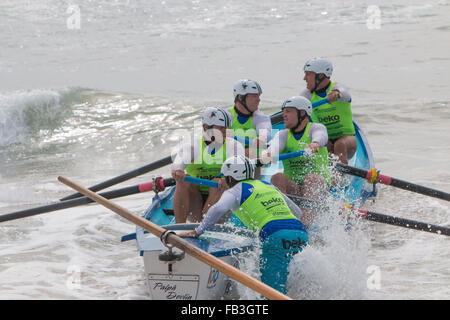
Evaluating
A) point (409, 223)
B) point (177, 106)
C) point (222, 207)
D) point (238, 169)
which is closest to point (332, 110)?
point (409, 223)

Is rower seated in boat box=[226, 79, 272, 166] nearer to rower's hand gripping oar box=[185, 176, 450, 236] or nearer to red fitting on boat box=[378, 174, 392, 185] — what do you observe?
rower's hand gripping oar box=[185, 176, 450, 236]

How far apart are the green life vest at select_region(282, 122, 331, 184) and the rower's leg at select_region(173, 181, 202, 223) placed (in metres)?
1.14

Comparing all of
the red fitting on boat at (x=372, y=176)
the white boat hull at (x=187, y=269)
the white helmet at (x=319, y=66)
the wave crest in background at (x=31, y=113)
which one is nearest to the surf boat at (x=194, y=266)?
the white boat hull at (x=187, y=269)

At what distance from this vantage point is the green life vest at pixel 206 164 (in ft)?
22.5

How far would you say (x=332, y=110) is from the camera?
8.80 metres

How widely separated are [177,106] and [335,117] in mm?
8560

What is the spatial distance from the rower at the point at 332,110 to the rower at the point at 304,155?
151 centimetres

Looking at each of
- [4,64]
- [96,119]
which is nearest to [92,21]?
[4,64]

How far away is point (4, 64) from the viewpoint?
2236 cm

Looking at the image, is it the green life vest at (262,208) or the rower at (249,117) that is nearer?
the green life vest at (262,208)

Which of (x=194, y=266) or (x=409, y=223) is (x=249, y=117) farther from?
(x=194, y=266)

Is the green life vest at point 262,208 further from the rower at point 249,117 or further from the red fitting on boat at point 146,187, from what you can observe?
the rower at point 249,117

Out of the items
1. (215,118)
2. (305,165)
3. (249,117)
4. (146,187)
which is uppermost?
(215,118)

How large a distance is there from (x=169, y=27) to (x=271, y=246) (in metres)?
23.0
